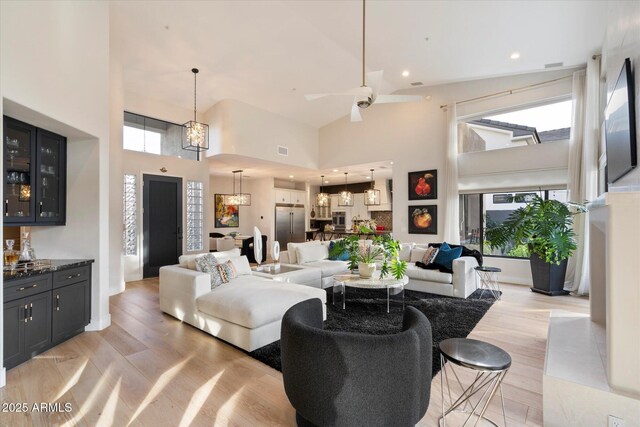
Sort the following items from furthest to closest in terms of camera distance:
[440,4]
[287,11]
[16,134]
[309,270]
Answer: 1. [309,270]
2. [287,11]
3. [440,4]
4. [16,134]

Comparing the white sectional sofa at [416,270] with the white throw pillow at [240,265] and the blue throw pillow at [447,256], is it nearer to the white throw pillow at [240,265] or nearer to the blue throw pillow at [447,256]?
the blue throw pillow at [447,256]

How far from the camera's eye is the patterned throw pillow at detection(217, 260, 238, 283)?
396cm

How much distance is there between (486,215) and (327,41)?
488 cm

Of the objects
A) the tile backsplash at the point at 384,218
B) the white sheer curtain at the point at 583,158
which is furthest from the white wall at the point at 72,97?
the tile backsplash at the point at 384,218

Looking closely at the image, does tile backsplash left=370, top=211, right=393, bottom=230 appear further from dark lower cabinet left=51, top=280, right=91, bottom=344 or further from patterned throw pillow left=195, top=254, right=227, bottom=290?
dark lower cabinet left=51, top=280, right=91, bottom=344

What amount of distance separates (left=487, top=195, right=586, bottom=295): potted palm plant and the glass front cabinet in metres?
6.53

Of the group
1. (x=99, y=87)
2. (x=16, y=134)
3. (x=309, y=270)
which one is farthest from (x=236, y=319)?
(x=99, y=87)

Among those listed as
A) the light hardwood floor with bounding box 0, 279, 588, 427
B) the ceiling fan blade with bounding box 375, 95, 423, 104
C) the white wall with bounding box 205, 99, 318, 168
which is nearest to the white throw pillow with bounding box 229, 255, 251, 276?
the light hardwood floor with bounding box 0, 279, 588, 427

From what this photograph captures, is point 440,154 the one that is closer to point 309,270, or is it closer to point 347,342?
point 309,270

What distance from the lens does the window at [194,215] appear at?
23.8 ft

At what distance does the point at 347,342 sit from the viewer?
1.54 metres

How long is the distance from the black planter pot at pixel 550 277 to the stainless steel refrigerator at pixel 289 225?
286 inches

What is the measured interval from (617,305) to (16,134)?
16.6ft

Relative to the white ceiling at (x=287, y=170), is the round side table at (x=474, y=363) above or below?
below
